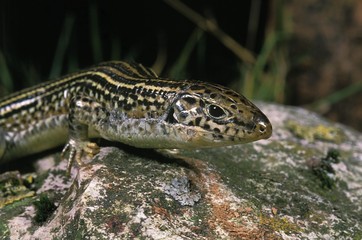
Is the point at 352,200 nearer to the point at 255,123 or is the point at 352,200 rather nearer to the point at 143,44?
the point at 255,123

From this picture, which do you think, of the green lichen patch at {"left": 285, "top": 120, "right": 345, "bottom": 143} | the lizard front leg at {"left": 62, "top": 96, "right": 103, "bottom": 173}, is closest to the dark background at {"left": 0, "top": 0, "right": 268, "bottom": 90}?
the green lichen patch at {"left": 285, "top": 120, "right": 345, "bottom": 143}

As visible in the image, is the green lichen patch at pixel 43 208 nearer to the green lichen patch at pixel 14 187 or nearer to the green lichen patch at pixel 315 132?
the green lichen patch at pixel 14 187

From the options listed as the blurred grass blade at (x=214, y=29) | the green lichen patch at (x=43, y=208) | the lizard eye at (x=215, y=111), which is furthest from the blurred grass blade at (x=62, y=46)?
the lizard eye at (x=215, y=111)

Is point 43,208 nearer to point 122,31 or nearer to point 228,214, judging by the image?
point 228,214

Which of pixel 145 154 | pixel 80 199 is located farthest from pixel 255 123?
pixel 80 199

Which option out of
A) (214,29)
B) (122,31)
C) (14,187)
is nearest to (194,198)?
(14,187)

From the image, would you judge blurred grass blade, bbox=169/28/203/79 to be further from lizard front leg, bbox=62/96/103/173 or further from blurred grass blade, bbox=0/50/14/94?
lizard front leg, bbox=62/96/103/173

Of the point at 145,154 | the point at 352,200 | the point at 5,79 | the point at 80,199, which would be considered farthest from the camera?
the point at 5,79
